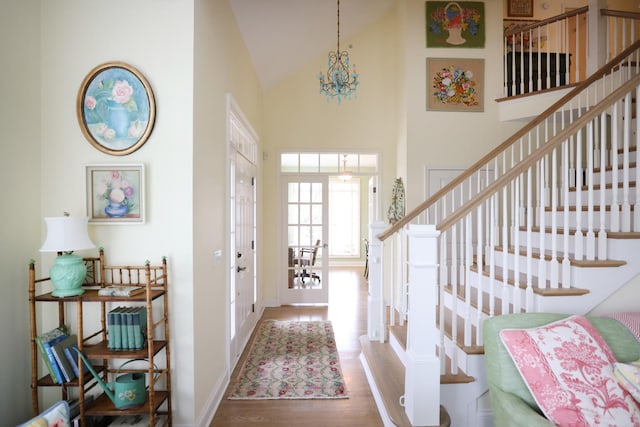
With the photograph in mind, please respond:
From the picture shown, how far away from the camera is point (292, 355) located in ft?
11.0

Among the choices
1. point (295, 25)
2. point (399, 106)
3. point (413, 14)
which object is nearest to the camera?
point (295, 25)

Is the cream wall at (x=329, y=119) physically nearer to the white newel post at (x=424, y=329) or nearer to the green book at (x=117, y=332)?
the green book at (x=117, y=332)

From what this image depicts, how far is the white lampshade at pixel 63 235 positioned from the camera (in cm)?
185

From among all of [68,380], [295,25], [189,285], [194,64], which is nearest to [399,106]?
[295,25]

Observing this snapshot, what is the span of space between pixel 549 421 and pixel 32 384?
274cm

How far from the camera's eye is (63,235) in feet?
6.12

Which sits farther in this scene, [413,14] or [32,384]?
[413,14]

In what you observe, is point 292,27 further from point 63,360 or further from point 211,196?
point 63,360

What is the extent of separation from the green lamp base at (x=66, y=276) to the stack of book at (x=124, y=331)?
26cm

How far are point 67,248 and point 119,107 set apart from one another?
0.93 metres

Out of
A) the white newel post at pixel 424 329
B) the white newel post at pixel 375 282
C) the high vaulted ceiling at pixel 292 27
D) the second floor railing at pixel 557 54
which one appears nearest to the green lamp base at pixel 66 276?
the white newel post at pixel 424 329

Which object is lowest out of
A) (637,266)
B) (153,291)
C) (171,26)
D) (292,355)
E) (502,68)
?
(292,355)

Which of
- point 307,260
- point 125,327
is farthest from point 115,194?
point 307,260

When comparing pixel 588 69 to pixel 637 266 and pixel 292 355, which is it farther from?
pixel 292 355
